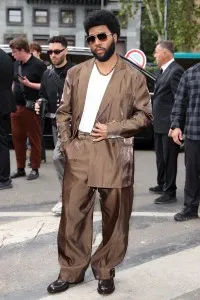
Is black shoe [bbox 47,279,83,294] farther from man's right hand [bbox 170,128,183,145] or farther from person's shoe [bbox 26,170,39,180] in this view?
person's shoe [bbox 26,170,39,180]

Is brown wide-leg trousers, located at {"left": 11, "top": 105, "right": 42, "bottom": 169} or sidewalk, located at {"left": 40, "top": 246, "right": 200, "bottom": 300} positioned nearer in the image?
sidewalk, located at {"left": 40, "top": 246, "right": 200, "bottom": 300}

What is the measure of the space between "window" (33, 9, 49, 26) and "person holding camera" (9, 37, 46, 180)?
122 feet

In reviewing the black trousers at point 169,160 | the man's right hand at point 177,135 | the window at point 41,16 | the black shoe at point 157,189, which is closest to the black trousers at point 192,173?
the man's right hand at point 177,135

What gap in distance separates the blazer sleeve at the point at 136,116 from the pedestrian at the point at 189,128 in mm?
1673

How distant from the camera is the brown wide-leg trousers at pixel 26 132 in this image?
279 inches

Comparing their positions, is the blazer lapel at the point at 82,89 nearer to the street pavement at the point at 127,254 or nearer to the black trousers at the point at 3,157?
the street pavement at the point at 127,254

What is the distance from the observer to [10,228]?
194 inches

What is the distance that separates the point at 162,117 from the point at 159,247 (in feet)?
6.48

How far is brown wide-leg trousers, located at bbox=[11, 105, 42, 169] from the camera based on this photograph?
7086mm

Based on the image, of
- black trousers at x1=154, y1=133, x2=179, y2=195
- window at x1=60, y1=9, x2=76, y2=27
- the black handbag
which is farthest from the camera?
window at x1=60, y1=9, x2=76, y2=27

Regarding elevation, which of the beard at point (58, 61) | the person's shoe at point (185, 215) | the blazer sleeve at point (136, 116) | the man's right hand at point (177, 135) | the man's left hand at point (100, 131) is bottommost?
the person's shoe at point (185, 215)

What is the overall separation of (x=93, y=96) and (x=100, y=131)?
25 centimetres

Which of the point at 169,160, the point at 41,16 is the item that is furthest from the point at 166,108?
the point at 41,16

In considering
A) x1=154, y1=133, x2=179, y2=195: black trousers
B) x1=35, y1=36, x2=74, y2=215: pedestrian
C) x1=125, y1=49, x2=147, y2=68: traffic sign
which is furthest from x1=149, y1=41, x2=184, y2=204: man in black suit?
x1=125, y1=49, x2=147, y2=68: traffic sign
